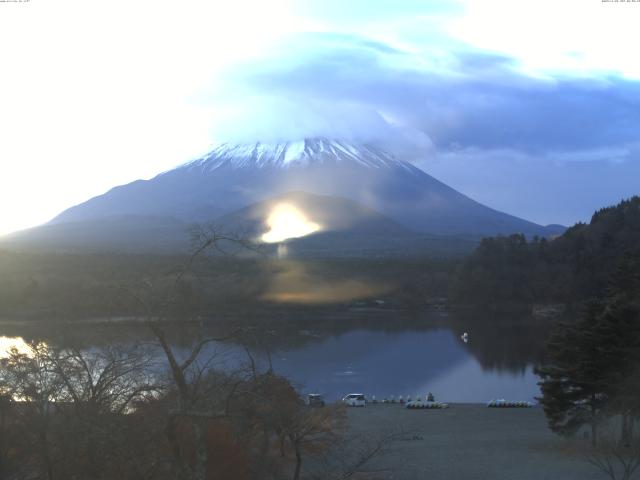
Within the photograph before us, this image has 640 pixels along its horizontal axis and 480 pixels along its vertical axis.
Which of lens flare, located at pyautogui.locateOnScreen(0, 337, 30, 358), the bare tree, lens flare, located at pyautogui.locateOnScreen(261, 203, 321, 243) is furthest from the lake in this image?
the bare tree

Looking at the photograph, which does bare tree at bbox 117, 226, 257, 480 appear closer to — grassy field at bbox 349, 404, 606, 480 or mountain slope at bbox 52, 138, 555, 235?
grassy field at bbox 349, 404, 606, 480

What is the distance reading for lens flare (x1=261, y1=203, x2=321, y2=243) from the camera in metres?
30.4

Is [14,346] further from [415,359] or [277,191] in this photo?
[277,191]

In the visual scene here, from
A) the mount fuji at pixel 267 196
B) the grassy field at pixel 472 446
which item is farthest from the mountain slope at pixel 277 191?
the grassy field at pixel 472 446

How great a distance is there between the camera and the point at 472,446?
10.5 meters

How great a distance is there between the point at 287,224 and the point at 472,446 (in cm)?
2457

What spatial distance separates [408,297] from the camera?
31141mm

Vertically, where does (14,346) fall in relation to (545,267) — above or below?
below

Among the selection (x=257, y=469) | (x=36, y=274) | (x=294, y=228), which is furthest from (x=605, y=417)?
(x=294, y=228)

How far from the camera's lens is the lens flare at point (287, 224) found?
30406 mm

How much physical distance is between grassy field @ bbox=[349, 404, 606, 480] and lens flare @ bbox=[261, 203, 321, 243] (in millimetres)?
15357

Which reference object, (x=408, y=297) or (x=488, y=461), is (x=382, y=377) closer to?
(x=488, y=461)

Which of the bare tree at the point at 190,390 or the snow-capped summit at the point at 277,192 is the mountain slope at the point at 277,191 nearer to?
the snow-capped summit at the point at 277,192

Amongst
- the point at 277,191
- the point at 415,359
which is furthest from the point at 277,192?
the point at 415,359
